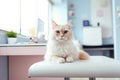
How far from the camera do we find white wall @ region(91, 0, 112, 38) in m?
5.65

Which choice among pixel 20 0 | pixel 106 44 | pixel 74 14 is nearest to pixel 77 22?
pixel 74 14

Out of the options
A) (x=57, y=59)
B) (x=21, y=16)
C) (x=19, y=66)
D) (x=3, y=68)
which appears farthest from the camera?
(x=21, y=16)

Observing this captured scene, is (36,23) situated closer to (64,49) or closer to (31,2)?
(31,2)

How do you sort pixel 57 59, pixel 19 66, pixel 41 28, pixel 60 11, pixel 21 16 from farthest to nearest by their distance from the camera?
pixel 60 11, pixel 41 28, pixel 21 16, pixel 19 66, pixel 57 59

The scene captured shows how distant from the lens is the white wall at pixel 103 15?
5.65m

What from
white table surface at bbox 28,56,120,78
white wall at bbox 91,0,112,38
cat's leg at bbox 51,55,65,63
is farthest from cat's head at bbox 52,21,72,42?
white wall at bbox 91,0,112,38

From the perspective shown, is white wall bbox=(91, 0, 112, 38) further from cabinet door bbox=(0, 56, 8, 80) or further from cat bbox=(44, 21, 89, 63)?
cat bbox=(44, 21, 89, 63)

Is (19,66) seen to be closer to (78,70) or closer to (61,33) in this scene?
(61,33)

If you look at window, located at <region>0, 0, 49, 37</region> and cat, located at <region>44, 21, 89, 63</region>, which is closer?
cat, located at <region>44, 21, 89, 63</region>

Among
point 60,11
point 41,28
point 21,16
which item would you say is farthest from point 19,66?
point 60,11

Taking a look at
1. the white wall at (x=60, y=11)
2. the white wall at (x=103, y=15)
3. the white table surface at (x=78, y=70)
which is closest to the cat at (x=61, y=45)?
the white table surface at (x=78, y=70)

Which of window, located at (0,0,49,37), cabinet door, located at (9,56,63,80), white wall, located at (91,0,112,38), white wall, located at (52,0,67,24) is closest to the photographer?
cabinet door, located at (9,56,63,80)

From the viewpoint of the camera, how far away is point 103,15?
18.6 feet

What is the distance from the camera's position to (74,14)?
5.78 metres
